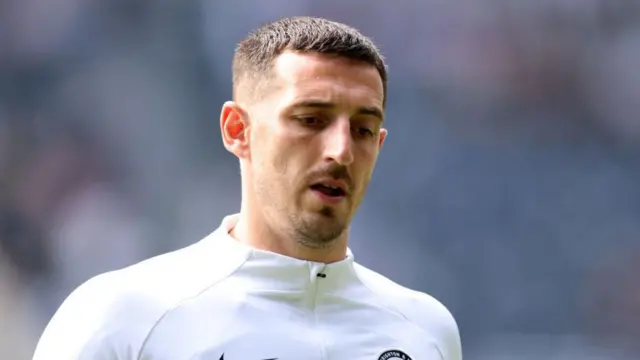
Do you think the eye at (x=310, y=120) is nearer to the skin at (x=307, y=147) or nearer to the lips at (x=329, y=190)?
the skin at (x=307, y=147)

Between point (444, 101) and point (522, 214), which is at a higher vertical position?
point (444, 101)

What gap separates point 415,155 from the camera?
13.8 ft

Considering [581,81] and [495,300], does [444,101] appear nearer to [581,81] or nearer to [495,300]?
[581,81]

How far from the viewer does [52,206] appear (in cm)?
397

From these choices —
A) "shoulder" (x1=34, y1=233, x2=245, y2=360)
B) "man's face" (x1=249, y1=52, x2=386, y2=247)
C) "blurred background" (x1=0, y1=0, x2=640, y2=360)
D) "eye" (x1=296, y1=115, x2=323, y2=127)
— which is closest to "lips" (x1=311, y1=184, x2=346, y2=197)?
"man's face" (x1=249, y1=52, x2=386, y2=247)

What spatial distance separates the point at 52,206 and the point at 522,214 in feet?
7.18

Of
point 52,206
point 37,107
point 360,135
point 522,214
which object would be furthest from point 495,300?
point 360,135

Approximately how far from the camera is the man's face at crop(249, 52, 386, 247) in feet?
4.83

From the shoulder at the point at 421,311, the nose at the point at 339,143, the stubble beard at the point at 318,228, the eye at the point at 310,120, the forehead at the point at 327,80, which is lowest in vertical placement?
the shoulder at the point at 421,311

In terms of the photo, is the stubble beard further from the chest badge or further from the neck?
the chest badge

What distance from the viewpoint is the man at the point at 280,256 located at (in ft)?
4.64

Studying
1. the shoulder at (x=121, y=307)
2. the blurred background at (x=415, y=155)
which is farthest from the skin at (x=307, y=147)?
the blurred background at (x=415, y=155)

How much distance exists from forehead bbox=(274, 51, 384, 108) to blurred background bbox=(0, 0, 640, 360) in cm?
251

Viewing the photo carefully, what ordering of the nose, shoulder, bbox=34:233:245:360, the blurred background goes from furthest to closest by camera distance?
1. the blurred background
2. the nose
3. shoulder, bbox=34:233:245:360
